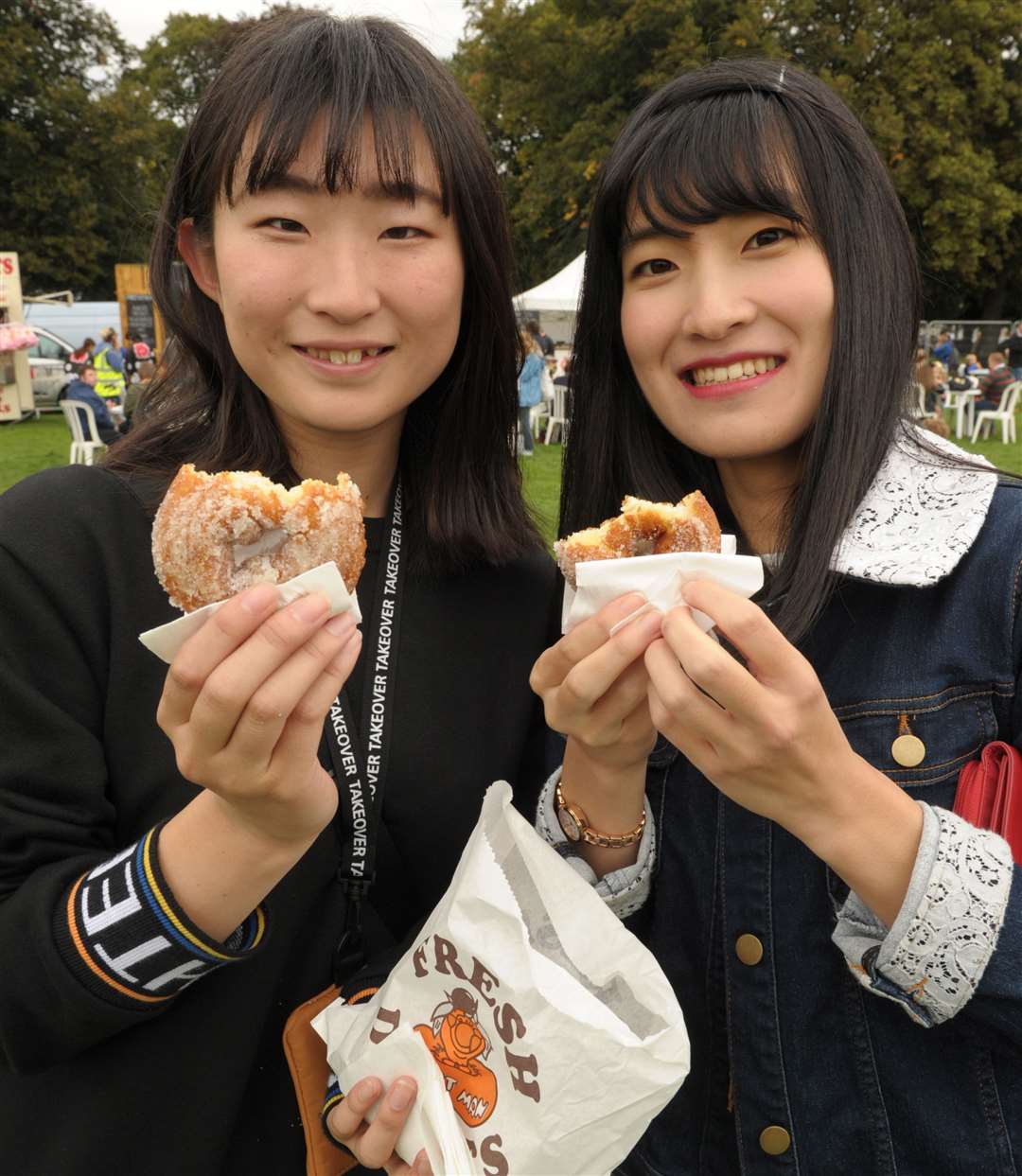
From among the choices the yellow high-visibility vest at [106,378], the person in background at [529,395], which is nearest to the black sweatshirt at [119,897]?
the person in background at [529,395]

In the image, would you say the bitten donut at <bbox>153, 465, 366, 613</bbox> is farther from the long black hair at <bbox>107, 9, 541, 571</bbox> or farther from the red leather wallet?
the red leather wallet

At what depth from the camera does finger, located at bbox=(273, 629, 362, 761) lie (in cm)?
157

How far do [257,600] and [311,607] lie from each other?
8 cm

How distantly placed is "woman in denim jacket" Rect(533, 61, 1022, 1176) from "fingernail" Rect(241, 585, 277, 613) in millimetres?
566

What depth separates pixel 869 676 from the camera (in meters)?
1.88

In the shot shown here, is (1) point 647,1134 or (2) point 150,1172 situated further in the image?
(1) point 647,1134

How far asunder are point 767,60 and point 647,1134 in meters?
2.44

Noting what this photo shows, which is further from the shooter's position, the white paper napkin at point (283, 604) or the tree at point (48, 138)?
the tree at point (48, 138)

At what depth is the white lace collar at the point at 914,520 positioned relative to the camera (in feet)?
5.91

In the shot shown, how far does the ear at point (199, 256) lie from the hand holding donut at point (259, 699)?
102 cm

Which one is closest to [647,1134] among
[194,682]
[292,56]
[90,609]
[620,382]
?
[194,682]

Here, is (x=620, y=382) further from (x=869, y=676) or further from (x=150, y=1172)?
(x=150, y=1172)

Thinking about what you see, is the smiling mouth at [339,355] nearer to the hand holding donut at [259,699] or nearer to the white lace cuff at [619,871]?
the hand holding donut at [259,699]

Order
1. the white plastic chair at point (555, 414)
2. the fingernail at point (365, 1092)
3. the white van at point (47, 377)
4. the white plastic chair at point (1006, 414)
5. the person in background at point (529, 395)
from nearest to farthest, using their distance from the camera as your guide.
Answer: the fingernail at point (365, 1092)
the person in background at point (529, 395)
the white plastic chair at point (1006, 414)
the white plastic chair at point (555, 414)
the white van at point (47, 377)
